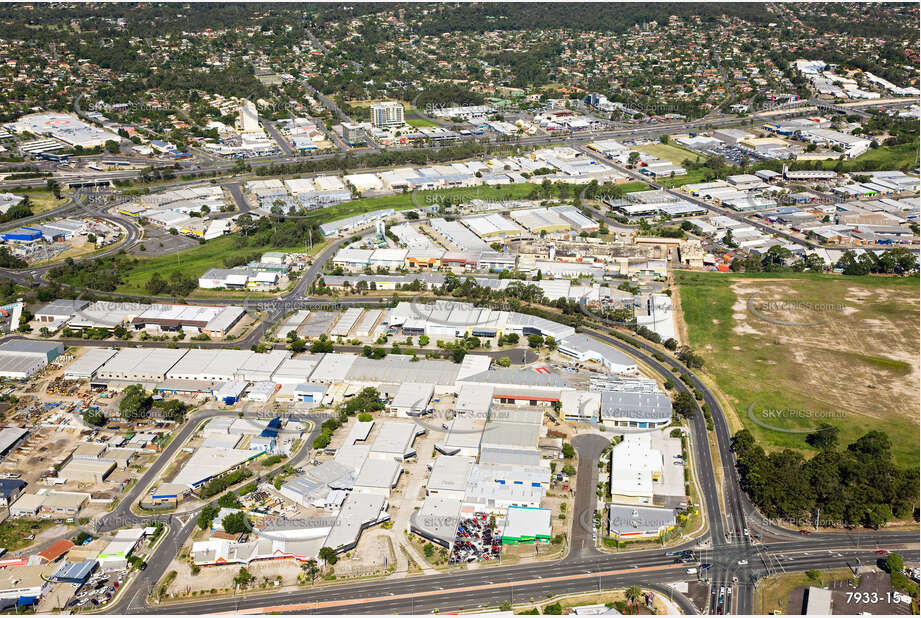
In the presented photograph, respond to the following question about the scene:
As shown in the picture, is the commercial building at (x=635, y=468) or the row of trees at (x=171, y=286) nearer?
the commercial building at (x=635, y=468)

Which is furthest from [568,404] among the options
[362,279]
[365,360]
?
[362,279]

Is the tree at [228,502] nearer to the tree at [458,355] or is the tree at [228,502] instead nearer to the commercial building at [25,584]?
the commercial building at [25,584]

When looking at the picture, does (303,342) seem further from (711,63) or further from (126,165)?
(711,63)

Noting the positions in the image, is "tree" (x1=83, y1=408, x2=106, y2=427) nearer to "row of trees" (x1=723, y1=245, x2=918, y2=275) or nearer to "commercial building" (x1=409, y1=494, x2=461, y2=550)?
"commercial building" (x1=409, y1=494, x2=461, y2=550)

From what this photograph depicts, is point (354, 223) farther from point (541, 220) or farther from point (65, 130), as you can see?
point (65, 130)

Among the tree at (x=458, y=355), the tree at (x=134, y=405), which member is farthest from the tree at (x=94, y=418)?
the tree at (x=458, y=355)

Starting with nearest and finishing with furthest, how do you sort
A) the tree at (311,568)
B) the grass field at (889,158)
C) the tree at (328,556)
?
1. the tree at (311,568)
2. the tree at (328,556)
3. the grass field at (889,158)
